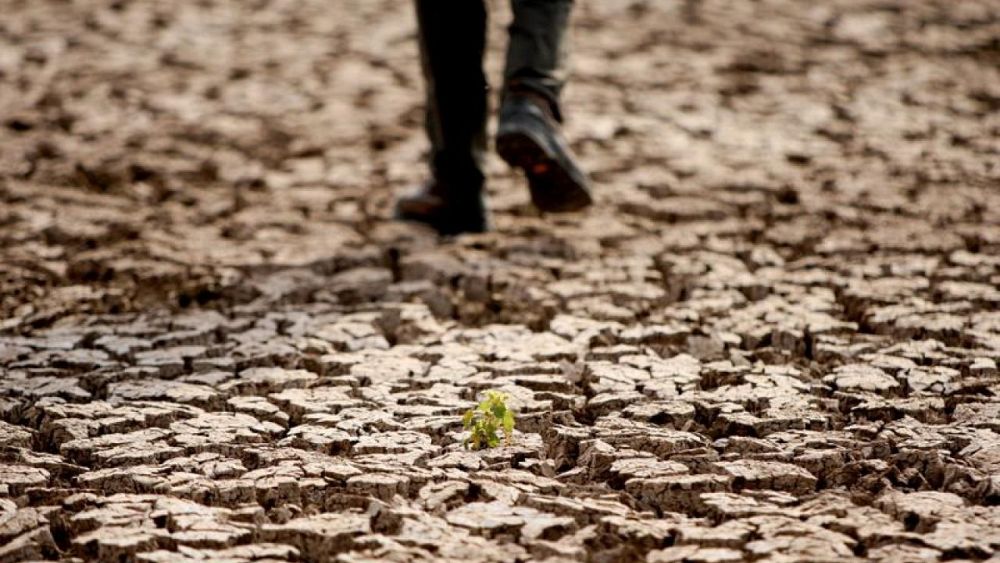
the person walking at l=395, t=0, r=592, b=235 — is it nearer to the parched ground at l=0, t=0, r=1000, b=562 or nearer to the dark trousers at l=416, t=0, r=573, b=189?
the dark trousers at l=416, t=0, r=573, b=189

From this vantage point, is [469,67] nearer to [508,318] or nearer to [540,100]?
[540,100]

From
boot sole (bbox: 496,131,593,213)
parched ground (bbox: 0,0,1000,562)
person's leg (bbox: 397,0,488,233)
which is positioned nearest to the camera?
parched ground (bbox: 0,0,1000,562)

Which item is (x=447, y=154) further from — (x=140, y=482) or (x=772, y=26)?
(x=772, y=26)

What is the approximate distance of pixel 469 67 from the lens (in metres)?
2.67

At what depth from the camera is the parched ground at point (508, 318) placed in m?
1.58

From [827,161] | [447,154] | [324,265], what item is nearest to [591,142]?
[827,161]

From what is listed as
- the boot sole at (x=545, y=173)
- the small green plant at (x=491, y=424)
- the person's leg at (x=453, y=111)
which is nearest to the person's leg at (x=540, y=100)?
the boot sole at (x=545, y=173)

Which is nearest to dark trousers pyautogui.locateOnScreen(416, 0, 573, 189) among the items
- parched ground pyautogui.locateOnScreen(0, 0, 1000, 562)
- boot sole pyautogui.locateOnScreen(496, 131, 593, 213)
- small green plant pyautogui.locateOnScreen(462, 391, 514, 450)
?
boot sole pyautogui.locateOnScreen(496, 131, 593, 213)

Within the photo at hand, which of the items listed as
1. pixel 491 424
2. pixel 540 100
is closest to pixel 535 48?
pixel 540 100

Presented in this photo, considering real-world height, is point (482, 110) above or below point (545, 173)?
above

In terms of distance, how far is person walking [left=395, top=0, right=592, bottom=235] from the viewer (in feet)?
8.13

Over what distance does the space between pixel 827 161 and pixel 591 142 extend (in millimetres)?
712

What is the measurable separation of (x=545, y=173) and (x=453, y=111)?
33cm

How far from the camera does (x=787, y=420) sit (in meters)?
1.86
